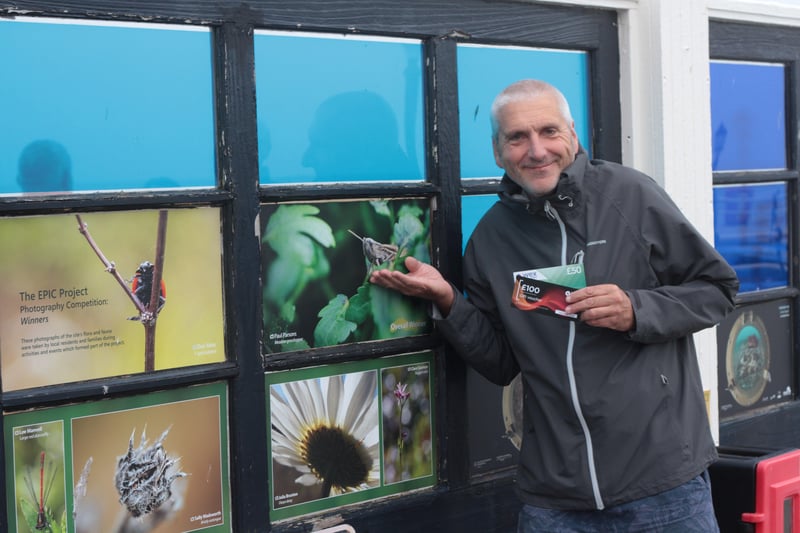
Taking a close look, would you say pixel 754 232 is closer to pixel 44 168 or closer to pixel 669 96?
pixel 669 96

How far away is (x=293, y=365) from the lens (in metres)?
2.58

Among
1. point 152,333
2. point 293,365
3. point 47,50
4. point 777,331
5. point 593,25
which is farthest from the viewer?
point 777,331

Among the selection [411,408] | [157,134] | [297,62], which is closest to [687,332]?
[411,408]

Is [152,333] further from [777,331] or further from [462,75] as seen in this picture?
[777,331]

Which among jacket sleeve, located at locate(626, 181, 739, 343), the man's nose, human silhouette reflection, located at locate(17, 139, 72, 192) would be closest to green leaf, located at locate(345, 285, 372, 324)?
the man's nose

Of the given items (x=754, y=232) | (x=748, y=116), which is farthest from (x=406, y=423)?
(x=748, y=116)

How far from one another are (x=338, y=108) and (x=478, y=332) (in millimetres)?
707

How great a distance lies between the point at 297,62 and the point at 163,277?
674mm

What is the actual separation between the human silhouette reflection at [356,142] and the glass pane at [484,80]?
24 centimetres

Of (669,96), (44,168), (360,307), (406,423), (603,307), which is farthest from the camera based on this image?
(669,96)

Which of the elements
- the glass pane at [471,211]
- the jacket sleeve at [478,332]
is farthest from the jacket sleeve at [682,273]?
the glass pane at [471,211]

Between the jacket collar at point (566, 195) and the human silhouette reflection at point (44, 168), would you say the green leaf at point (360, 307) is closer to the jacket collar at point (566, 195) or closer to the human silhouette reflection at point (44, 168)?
the jacket collar at point (566, 195)

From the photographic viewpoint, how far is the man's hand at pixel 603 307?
92.2 inches

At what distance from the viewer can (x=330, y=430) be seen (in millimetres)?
2654
